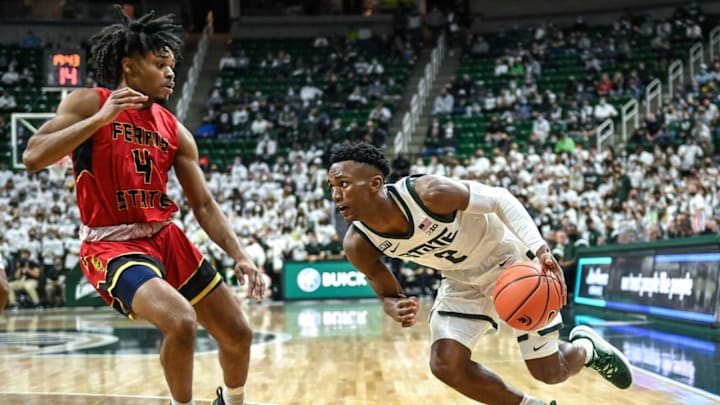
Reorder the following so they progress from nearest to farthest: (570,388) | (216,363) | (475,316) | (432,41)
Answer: (475,316), (570,388), (216,363), (432,41)

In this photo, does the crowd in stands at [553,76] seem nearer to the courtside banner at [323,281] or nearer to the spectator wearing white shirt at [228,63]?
the courtside banner at [323,281]

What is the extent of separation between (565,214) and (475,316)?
13.9 metres

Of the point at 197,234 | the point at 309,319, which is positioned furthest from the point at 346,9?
the point at 309,319

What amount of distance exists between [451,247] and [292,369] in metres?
3.71

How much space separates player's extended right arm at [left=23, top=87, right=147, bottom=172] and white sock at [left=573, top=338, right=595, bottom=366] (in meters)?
3.02

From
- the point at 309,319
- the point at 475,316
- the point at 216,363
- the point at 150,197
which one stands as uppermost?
the point at 150,197

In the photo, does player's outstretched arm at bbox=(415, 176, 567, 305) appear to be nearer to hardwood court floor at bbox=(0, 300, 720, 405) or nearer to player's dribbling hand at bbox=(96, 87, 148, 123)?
player's dribbling hand at bbox=(96, 87, 148, 123)

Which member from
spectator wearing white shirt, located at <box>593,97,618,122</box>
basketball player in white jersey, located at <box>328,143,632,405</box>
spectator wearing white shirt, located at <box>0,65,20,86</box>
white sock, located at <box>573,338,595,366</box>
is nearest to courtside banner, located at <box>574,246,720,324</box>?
white sock, located at <box>573,338,595,366</box>

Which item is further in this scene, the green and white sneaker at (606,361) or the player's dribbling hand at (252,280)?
the green and white sneaker at (606,361)

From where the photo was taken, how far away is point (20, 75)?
86.8 feet

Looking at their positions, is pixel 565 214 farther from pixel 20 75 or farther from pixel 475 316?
pixel 20 75

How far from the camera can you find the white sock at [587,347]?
210 inches

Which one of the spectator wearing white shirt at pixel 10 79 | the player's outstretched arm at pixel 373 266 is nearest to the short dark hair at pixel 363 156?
the player's outstretched arm at pixel 373 266

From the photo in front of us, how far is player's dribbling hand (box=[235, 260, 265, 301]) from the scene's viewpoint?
4258 mm
